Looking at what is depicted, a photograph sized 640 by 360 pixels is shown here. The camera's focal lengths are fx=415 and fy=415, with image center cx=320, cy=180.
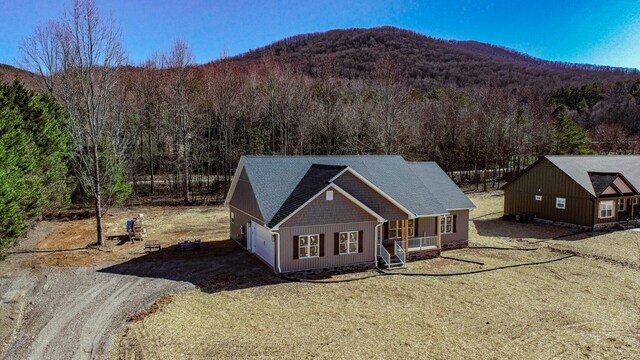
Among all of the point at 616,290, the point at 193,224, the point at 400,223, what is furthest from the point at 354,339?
the point at 193,224

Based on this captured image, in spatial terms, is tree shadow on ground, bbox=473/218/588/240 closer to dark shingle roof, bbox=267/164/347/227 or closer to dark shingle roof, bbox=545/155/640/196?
dark shingle roof, bbox=545/155/640/196

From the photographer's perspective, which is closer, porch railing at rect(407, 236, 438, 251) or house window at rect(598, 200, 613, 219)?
porch railing at rect(407, 236, 438, 251)

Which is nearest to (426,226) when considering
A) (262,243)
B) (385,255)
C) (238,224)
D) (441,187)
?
(441,187)

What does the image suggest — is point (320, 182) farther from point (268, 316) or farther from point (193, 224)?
point (193, 224)

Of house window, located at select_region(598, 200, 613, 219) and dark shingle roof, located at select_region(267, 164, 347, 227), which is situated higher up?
dark shingle roof, located at select_region(267, 164, 347, 227)

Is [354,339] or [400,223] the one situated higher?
[400,223]

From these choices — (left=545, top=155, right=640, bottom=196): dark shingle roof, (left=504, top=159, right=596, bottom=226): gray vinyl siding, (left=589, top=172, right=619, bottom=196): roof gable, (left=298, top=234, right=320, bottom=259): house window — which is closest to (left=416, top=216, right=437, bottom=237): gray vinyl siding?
(left=298, top=234, right=320, bottom=259): house window

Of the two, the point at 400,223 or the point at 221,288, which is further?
the point at 400,223
